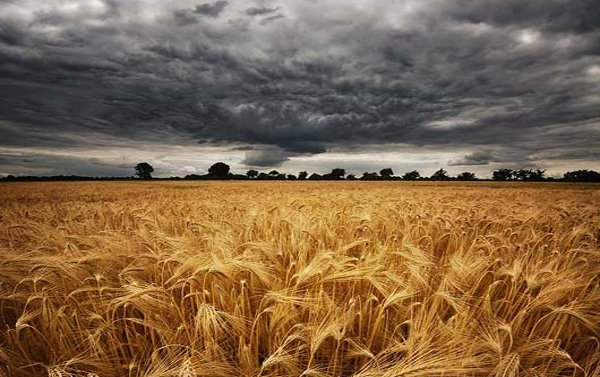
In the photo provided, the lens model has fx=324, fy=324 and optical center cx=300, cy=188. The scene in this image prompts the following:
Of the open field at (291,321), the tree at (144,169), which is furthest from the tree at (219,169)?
the open field at (291,321)

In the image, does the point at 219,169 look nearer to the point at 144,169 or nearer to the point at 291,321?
the point at 144,169

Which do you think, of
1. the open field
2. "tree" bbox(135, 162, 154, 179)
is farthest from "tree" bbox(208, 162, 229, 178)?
the open field

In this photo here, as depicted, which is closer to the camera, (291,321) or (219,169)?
(291,321)

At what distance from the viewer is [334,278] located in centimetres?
192

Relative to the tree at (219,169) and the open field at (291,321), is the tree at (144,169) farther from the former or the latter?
the open field at (291,321)

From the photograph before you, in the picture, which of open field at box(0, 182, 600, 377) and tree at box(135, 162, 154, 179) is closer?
open field at box(0, 182, 600, 377)

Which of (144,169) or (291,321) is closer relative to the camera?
(291,321)

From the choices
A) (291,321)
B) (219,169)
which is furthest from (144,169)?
(291,321)

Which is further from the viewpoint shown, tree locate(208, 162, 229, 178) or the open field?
tree locate(208, 162, 229, 178)

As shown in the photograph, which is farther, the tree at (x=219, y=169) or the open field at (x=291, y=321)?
the tree at (x=219, y=169)

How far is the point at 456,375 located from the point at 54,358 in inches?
74.6

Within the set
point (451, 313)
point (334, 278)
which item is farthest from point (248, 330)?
point (451, 313)

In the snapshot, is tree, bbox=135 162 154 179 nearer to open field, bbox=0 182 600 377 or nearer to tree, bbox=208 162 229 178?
tree, bbox=208 162 229 178

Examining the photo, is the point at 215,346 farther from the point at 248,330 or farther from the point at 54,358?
the point at 54,358
